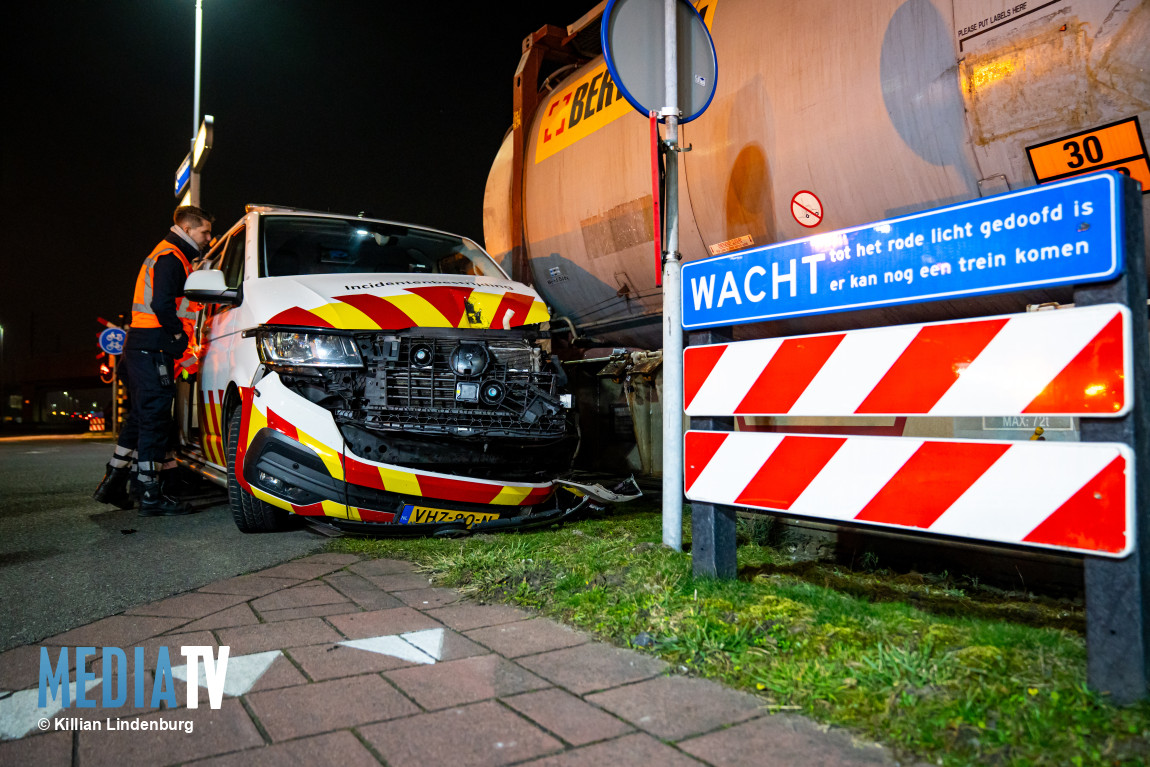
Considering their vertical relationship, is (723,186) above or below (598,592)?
above

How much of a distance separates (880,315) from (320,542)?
11.2ft

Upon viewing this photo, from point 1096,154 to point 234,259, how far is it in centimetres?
502

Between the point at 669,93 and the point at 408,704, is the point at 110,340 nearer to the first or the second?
the point at 669,93

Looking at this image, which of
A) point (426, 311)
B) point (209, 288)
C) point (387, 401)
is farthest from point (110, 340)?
point (387, 401)

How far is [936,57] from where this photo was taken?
348 cm

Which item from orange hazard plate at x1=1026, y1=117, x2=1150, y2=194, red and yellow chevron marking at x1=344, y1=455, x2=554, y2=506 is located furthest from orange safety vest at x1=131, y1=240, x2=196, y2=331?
orange hazard plate at x1=1026, y1=117, x2=1150, y2=194

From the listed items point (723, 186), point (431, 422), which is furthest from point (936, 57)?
point (431, 422)

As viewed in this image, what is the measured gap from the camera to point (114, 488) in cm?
555

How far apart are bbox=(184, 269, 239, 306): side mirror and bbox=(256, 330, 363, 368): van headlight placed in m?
0.76

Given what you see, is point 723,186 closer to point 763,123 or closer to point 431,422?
point 763,123

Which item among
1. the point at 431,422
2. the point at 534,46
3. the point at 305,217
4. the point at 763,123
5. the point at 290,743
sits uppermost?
the point at 534,46

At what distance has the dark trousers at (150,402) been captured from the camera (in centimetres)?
522

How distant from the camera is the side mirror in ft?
14.6

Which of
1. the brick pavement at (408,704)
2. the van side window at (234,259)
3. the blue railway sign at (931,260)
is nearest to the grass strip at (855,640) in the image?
the brick pavement at (408,704)
